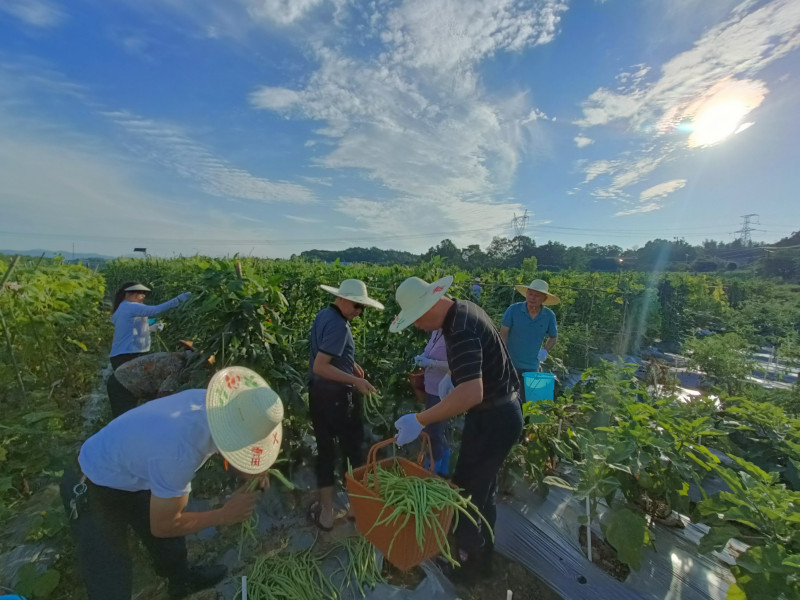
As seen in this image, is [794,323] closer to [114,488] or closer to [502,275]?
[502,275]

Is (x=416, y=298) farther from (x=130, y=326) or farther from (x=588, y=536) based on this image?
(x=130, y=326)

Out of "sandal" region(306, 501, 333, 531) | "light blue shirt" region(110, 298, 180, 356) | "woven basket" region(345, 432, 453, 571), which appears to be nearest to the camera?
"woven basket" region(345, 432, 453, 571)

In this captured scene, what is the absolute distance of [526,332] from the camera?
159 inches

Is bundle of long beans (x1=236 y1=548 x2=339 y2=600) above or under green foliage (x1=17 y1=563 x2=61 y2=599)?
under

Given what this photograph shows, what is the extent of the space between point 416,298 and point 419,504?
1006 mm

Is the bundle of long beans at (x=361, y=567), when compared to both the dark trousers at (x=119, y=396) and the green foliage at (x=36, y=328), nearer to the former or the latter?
the dark trousers at (x=119, y=396)

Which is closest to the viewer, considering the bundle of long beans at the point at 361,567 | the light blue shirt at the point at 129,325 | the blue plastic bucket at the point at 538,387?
the bundle of long beans at the point at 361,567

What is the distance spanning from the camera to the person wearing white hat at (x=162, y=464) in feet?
5.12

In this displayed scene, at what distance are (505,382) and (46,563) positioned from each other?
3015 millimetres

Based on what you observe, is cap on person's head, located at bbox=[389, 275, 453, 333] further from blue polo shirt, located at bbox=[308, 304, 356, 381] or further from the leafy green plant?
the leafy green plant

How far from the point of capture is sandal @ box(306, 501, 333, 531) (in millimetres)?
2879

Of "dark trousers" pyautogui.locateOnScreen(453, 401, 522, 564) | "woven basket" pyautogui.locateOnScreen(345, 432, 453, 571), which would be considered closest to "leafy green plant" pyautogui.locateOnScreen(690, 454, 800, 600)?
"dark trousers" pyautogui.locateOnScreen(453, 401, 522, 564)

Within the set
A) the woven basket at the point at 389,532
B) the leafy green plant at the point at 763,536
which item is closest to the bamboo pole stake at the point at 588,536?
the leafy green plant at the point at 763,536

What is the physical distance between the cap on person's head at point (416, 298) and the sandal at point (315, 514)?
1.73 meters
